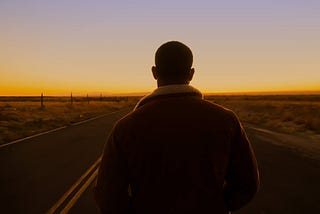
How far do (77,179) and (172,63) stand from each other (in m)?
7.37

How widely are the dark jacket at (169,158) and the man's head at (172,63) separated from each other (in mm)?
143

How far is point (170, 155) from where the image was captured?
2.09 m

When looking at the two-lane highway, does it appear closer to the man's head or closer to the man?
the man

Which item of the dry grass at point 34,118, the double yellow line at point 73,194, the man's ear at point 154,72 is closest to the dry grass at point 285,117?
the dry grass at point 34,118

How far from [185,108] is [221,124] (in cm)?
23

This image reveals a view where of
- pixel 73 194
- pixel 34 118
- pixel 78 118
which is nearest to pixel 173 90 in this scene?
pixel 73 194

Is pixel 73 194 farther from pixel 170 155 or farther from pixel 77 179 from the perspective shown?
pixel 170 155

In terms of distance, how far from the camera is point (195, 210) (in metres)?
2.10

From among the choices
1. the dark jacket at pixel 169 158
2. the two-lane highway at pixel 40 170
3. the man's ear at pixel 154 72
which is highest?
the man's ear at pixel 154 72

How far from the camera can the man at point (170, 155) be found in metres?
2.10

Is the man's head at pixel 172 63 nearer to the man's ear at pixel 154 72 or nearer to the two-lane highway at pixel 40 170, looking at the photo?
the man's ear at pixel 154 72

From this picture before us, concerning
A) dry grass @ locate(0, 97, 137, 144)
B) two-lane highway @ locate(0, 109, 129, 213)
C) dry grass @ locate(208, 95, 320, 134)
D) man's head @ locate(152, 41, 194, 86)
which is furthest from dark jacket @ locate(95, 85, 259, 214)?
dry grass @ locate(208, 95, 320, 134)

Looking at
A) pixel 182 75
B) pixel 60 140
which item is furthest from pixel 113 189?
pixel 60 140

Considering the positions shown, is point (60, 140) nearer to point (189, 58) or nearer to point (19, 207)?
point (19, 207)
